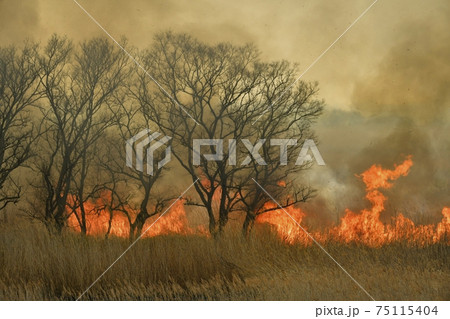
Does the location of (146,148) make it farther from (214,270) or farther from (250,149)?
(214,270)

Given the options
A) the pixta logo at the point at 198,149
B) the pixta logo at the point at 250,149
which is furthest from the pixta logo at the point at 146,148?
the pixta logo at the point at 250,149

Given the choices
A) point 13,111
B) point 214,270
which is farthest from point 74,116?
point 214,270

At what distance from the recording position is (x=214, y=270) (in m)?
11.3

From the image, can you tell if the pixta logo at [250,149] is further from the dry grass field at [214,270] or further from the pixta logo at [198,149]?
the dry grass field at [214,270]

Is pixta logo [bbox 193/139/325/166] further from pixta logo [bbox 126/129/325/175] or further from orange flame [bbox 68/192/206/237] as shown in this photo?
orange flame [bbox 68/192/206/237]

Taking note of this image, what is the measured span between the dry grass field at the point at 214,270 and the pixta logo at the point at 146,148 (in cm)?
652

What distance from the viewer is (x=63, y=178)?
19.0 meters

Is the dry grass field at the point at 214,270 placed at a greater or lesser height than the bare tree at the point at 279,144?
lesser

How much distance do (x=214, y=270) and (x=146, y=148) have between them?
29.2ft

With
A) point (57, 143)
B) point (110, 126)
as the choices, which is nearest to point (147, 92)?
point (110, 126)

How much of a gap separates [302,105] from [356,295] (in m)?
10.00

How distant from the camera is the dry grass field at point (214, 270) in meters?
9.38

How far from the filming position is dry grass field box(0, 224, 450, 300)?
9383 millimetres
